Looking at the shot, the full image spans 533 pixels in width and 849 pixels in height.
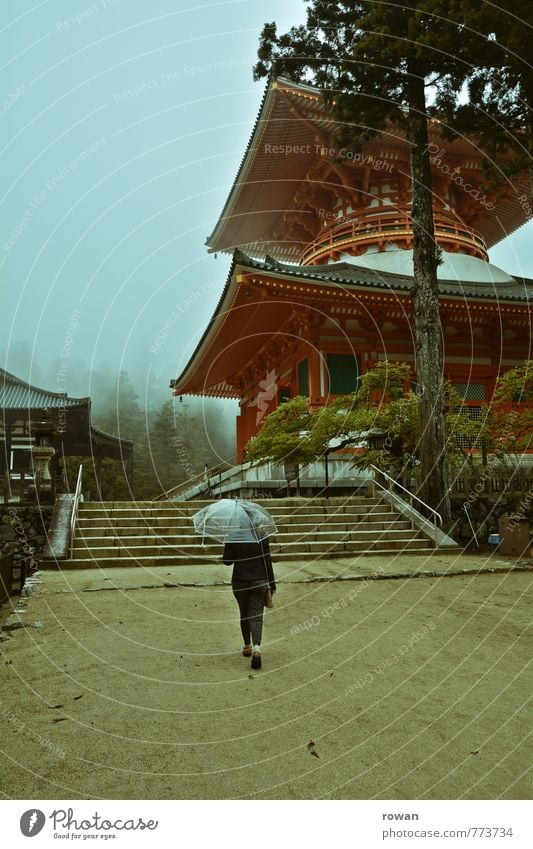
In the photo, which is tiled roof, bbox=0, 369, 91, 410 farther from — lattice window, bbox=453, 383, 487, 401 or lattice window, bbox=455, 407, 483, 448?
lattice window, bbox=455, 407, 483, 448

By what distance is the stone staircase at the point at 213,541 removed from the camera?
10155mm

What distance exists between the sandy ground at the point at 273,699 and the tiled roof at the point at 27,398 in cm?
2253

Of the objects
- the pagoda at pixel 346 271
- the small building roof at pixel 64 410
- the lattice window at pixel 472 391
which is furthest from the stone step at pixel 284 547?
the small building roof at pixel 64 410

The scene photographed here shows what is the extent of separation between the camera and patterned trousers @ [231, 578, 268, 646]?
15.3 feet

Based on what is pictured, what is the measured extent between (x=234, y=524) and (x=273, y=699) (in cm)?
132

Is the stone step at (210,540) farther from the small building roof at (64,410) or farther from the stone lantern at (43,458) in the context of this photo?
the small building roof at (64,410)

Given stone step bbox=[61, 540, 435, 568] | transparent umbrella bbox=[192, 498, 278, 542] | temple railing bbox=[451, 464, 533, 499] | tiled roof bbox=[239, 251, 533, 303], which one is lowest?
stone step bbox=[61, 540, 435, 568]

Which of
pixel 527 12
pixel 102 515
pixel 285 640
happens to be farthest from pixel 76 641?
pixel 527 12

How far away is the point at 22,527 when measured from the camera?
1241 centimetres

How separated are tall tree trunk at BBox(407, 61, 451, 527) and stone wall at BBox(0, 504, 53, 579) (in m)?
7.78

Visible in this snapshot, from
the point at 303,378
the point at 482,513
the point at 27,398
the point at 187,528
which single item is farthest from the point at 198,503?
A: the point at 27,398

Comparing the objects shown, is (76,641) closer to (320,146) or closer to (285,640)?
(285,640)

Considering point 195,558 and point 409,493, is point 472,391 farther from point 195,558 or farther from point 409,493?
point 195,558

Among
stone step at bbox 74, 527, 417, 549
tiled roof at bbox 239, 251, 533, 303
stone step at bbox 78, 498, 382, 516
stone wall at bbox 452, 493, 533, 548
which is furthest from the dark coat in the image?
tiled roof at bbox 239, 251, 533, 303
